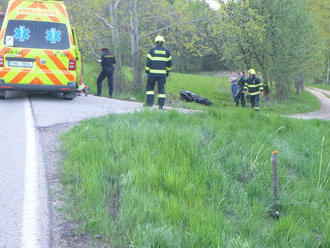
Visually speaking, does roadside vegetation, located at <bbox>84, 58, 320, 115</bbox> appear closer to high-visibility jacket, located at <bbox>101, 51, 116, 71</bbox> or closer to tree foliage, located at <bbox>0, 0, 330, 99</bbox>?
tree foliage, located at <bbox>0, 0, 330, 99</bbox>

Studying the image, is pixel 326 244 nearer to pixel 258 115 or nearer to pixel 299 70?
pixel 258 115

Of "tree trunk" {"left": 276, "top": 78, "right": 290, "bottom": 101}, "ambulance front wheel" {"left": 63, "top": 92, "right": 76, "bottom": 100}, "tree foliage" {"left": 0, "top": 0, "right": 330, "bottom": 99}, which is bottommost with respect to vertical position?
"tree trunk" {"left": 276, "top": 78, "right": 290, "bottom": 101}

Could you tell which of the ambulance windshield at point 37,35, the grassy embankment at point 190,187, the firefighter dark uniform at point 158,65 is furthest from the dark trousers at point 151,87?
the grassy embankment at point 190,187

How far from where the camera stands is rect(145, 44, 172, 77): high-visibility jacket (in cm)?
948

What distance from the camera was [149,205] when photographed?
3342 millimetres

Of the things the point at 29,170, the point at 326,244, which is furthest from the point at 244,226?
the point at 29,170

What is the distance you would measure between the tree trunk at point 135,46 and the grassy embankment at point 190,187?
12.2 m

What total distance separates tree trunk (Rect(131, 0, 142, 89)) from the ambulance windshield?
819 centimetres

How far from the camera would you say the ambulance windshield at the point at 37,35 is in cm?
978

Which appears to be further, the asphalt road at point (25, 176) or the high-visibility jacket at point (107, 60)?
the high-visibility jacket at point (107, 60)

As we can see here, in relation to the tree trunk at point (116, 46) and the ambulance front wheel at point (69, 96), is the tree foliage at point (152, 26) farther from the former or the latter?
the ambulance front wheel at point (69, 96)

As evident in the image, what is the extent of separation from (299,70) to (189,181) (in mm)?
24191

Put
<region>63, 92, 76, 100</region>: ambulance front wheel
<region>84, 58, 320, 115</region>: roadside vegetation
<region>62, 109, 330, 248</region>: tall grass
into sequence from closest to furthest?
<region>62, 109, 330, 248</region>: tall grass → <region>63, 92, 76, 100</region>: ambulance front wheel → <region>84, 58, 320, 115</region>: roadside vegetation

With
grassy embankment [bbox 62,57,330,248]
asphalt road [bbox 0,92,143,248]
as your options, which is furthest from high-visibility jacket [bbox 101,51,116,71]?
grassy embankment [bbox 62,57,330,248]
